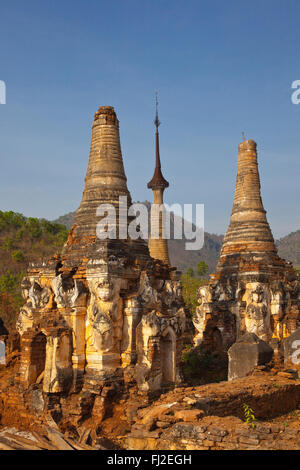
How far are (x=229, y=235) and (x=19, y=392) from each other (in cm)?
1069

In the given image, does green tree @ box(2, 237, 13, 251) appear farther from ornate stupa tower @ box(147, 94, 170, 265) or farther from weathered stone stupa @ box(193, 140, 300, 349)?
weathered stone stupa @ box(193, 140, 300, 349)

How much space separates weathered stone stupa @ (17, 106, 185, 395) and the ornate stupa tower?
11.7 meters

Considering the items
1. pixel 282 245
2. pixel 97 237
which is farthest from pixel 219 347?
pixel 282 245

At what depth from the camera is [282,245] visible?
367 ft

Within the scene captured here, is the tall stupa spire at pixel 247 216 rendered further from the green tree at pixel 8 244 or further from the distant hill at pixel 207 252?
the distant hill at pixel 207 252

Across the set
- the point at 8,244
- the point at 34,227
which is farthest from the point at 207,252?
the point at 8,244

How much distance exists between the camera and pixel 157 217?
2855 centimetres

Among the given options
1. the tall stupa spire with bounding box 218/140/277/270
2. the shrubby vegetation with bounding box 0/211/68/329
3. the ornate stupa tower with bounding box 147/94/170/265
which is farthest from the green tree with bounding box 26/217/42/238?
the tall stupa spire with bounding box 218/140/277/270

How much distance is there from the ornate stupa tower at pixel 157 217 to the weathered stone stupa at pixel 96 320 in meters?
11.7

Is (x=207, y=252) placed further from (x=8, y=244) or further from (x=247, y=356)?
(x=247, y=356)

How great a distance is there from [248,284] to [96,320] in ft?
23.7

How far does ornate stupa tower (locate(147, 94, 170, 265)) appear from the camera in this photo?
2683 cm

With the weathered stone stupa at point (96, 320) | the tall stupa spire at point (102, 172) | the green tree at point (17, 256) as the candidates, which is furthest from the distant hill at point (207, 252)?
the weathered stone stupa at point (96, 320)
